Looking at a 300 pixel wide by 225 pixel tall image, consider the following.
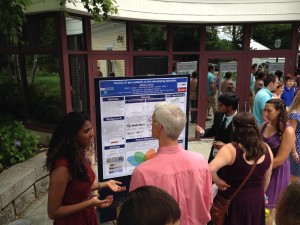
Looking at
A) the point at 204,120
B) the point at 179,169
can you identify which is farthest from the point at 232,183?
the point at 204,120

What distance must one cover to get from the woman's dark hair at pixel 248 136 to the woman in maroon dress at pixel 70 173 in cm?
120

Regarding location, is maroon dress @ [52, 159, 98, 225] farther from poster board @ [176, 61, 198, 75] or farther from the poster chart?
poster board @ [176, 61, 198, 75]

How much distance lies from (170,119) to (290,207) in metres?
0.93

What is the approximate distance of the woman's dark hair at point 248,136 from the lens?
2320 millimetres

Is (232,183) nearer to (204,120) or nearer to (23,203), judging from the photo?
(23,203)

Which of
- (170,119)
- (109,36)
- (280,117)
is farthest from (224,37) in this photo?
(170,119)

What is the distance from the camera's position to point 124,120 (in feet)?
9.34

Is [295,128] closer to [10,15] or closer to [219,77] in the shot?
[10,15]

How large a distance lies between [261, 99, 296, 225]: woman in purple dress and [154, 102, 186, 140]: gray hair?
175cm

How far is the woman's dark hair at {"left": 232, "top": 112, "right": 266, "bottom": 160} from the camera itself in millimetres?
2320

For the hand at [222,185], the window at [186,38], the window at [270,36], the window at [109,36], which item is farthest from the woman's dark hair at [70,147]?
the window at [270,36]

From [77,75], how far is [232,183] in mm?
4149

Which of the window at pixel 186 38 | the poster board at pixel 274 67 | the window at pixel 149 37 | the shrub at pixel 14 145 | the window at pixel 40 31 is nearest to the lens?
the shrub at pixel 14 145

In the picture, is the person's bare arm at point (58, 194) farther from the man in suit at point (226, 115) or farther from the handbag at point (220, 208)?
the man in suit at point (226, 115)
